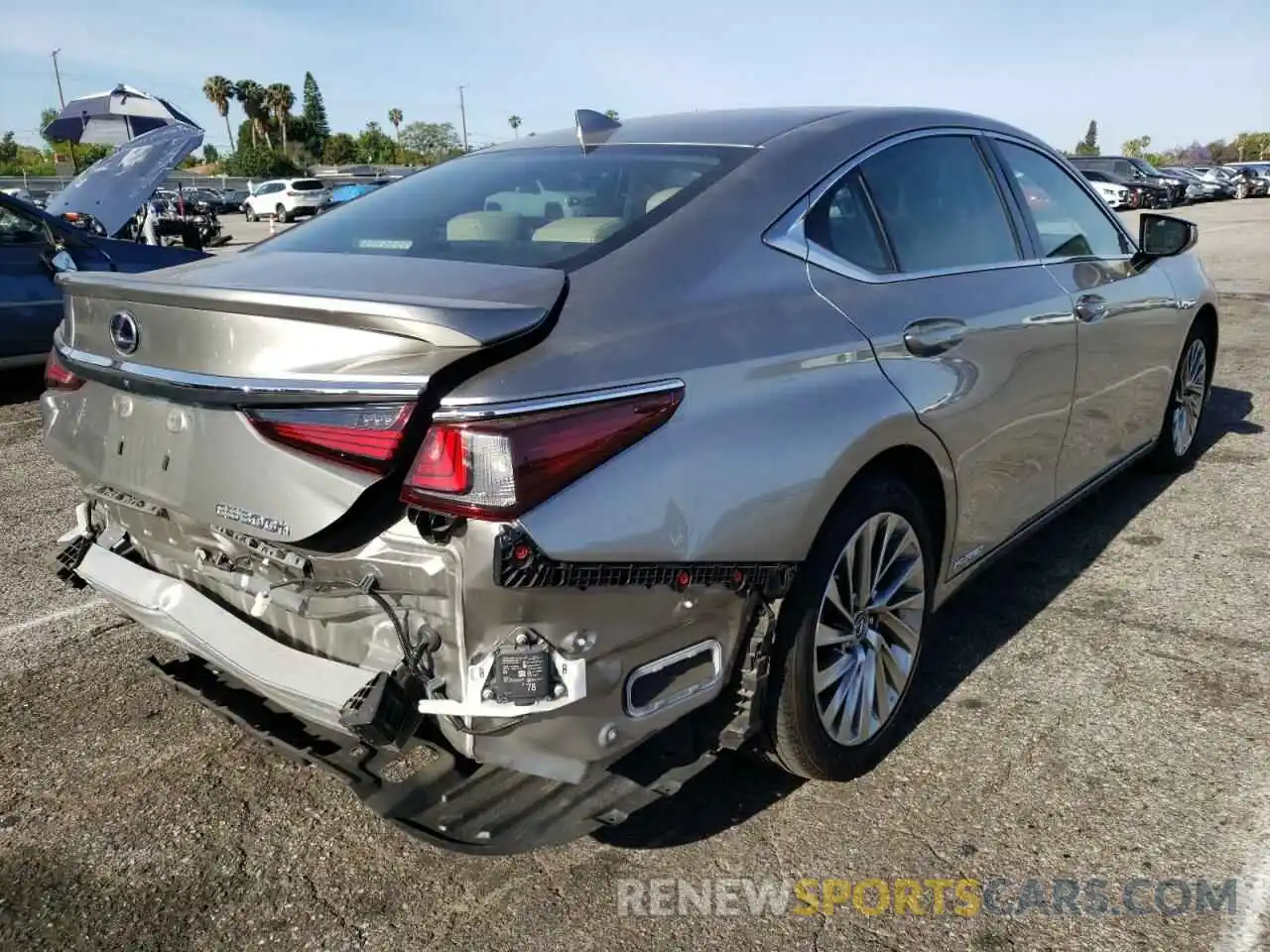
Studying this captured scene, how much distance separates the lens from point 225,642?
227cm

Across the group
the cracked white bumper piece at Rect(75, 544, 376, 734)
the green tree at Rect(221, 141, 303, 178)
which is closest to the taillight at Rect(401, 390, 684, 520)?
the cracked white bumper piece at Rect(75, 544, 376, 734)

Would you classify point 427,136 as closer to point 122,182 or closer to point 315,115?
point 315,115

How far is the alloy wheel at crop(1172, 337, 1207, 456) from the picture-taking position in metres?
5.09

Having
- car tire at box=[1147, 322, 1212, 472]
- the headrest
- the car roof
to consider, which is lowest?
car tire at box=[1147, 322, 1212, 472]

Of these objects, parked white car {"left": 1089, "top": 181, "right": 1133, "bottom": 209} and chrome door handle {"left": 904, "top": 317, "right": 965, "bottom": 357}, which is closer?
chrome door handle {"left": 904, "top": 317, "right": 965, "bottom": 357}

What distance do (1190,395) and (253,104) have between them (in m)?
96.7

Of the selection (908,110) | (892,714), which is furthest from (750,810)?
(908,110)

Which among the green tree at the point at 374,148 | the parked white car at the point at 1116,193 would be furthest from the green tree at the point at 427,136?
the parked white car at the point at 1116,193

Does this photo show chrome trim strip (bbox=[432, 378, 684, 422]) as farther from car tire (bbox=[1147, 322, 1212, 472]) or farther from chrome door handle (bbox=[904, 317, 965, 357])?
car tire (bbox=[1147, 322, 1212, 472])

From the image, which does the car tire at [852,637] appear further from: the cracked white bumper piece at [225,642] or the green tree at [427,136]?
the green tree at [427,136]

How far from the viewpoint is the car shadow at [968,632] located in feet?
8.55

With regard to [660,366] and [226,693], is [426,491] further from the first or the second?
[226,693]

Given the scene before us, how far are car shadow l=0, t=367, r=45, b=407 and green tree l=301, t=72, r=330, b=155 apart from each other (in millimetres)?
94610

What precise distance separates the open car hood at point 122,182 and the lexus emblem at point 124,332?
10.5 m
